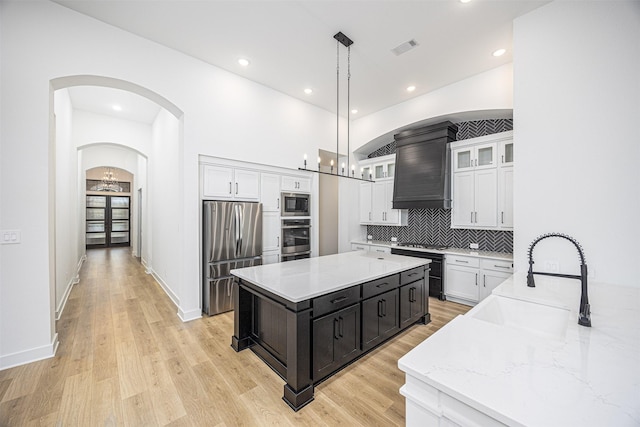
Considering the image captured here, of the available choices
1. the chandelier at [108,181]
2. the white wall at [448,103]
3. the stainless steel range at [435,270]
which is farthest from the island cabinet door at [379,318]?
the chandelier at [108,181]

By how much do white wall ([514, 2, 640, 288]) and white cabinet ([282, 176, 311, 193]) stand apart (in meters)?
3.37

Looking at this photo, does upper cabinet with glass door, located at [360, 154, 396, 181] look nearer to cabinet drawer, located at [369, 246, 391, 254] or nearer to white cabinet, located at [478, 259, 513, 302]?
cabinet drawer, located at [369, 246, 391, 254]

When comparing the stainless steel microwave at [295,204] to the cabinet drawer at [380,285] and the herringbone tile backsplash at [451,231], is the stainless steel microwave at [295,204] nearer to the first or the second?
the herringbone tile backsplash at [451,231]

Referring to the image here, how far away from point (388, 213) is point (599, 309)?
3.93 m

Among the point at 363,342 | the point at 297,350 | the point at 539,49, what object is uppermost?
the point at 539,49

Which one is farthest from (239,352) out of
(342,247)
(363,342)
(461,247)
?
(461,247)

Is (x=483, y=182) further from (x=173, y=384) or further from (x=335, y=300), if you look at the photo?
(x=173, y=384)

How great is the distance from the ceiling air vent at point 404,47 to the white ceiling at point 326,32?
58 millimetres

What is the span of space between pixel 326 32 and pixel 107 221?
11586mm

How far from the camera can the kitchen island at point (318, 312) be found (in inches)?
76.3

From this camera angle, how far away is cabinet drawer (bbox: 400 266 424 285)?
9.50 feet

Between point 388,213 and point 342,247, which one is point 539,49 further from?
point 342,247

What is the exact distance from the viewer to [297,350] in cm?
189

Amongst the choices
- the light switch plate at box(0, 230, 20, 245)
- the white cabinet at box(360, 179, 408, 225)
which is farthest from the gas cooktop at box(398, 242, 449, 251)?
the light switch plate at box(0, 230, 20, 245)
